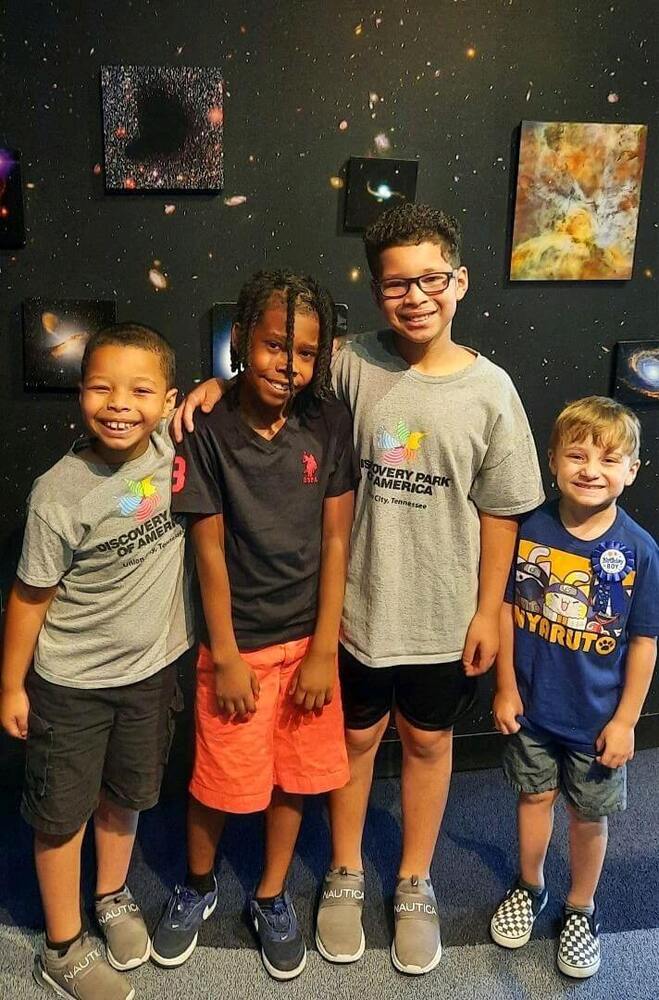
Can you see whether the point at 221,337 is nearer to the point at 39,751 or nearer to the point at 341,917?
the point at 39,751

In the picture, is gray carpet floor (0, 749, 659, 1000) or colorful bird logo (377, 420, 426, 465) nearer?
colorful bird logo (377, 420, 426, 465)

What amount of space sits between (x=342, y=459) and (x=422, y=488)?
149mm

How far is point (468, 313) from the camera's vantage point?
5.92 feet

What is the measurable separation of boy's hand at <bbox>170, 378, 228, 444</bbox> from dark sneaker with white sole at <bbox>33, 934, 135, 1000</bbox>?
97 centimetres

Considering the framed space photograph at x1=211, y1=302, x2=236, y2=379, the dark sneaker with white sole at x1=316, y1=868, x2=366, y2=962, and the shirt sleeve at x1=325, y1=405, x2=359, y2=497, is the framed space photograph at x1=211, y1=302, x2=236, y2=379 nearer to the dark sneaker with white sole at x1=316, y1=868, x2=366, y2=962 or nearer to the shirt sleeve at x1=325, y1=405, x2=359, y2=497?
the shirt sleeve at x1=325, y1=405, x2=359, y2=497

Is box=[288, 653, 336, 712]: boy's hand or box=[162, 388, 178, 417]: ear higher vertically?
box=[162, 388, 178, 417]: ear

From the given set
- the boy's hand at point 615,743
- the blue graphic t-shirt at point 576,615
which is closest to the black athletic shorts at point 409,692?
the blue graphic t-shirt at point 576,615

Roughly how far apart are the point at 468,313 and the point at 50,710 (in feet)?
3.96

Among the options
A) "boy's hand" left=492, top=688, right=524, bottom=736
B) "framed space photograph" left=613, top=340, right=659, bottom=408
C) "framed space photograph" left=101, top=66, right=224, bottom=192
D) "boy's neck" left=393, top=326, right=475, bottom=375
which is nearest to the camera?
"boy's neck" left=393, top=326, right=475, bottom=375

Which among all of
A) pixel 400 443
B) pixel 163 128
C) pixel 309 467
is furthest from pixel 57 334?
pixel 400 443

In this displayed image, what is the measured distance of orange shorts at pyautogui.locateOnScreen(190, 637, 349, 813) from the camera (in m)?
1.43

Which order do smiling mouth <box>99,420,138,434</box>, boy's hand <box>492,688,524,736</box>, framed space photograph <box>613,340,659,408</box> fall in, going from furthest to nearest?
framed space photograph <box>613,340,659,408</box>, boy's hand <box>492,688,524,736</box>, smiling mouth <box>99,420,138,434</box>

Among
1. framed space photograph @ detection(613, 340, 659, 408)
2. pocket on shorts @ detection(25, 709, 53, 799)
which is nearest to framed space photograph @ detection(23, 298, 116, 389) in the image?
pocket on shorts @ detection(25, 709, 53, 799)

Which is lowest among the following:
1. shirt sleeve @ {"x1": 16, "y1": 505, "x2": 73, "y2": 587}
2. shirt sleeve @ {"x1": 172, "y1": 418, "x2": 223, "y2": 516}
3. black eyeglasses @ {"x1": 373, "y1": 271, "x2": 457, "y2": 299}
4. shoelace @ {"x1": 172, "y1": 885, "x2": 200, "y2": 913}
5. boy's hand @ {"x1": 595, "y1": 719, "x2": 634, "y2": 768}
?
shoelace @ {"x1": 172, "y1": 885, "x2": 200, "y2": 913}
